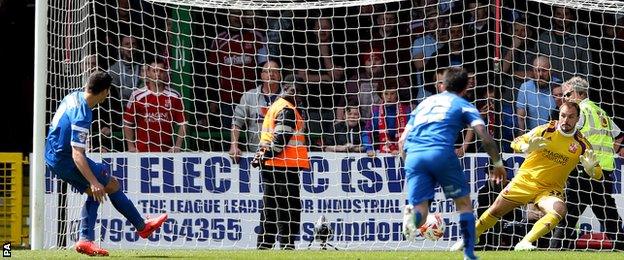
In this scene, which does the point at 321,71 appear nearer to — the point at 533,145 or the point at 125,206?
the point at 533,145

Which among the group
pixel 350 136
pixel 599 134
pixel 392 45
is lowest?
pixel 599 134

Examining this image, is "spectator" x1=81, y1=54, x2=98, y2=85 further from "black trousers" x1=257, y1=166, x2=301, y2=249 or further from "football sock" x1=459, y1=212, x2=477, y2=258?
"football sock" x1=459, y1=212, x2=477, y2=258

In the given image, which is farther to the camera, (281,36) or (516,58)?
(281,36)

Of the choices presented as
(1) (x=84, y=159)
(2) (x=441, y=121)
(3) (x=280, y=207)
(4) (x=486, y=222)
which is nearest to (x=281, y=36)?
(3) (x=280, y=207)

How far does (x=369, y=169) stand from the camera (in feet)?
48.1

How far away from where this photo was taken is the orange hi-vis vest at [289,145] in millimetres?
14367

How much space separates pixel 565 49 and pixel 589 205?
219 centimetres

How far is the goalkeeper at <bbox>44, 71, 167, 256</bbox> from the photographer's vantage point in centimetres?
1143

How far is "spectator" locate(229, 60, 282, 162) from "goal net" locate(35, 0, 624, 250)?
2 centimetres

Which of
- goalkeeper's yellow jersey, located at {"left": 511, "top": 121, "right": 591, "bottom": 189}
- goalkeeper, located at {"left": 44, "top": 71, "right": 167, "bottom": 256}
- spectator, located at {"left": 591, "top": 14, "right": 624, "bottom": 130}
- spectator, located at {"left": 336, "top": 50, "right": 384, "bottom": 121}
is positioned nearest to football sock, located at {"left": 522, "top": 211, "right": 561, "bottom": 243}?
goalkeeper's yellow jersey, located at {"left": 511, "top": 121, "right": 591, "bottom": 189}

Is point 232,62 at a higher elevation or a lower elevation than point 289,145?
higher

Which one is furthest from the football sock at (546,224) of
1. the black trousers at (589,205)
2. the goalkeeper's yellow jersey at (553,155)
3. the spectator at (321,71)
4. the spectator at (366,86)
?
the spectator at (321,71)

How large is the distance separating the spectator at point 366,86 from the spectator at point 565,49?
1856mm

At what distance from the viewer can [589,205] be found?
47.2 feet
